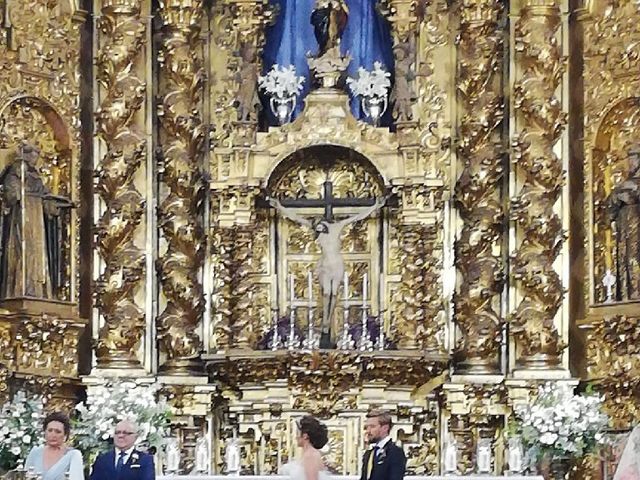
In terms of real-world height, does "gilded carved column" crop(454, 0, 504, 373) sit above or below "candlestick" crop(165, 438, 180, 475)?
above

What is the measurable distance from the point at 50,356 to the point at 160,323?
1.45 metres

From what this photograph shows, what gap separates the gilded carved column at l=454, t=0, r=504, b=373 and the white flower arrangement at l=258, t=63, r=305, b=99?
2.10 meters

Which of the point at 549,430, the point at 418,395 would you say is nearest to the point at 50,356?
the point at 418,395

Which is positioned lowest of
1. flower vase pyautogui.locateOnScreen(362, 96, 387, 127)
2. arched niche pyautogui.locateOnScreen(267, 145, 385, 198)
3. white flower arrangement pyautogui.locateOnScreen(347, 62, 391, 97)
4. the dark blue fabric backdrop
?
arched niche pyautogui.locateOnScreen(267, 145, 385, 198)

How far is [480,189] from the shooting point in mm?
22719

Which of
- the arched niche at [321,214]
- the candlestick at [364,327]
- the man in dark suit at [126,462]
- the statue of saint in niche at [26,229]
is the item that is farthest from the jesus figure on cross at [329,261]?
the man in dark suit at [126,462]

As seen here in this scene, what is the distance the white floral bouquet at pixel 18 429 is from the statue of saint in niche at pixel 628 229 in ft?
23.0

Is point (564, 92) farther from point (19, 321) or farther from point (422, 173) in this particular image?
point (19, 321)

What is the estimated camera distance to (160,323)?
22.7m

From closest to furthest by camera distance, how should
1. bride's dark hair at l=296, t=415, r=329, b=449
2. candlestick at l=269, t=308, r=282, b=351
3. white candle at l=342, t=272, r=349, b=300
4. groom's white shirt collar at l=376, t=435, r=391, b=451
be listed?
1. bride's dark hair at l=296, t=415, r=329, b=449
2. groom's white shirt collar at l=376, t=435, r=391, b=451
3. candlestick at l=269, t=308, r=282, b=351
4. white candle at l=342, t=272, r=349, b=300

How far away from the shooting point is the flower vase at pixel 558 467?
20875 mm

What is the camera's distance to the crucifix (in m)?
22.6

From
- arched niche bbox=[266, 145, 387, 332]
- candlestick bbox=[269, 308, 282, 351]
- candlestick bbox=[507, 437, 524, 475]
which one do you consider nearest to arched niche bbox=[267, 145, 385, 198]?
arched niche bbox=[266, 145, 387, 332]

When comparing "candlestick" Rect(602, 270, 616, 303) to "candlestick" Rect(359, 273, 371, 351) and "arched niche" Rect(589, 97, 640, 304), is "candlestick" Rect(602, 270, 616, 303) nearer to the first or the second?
"arched niche" Rect(589, 97, 640, 304)
